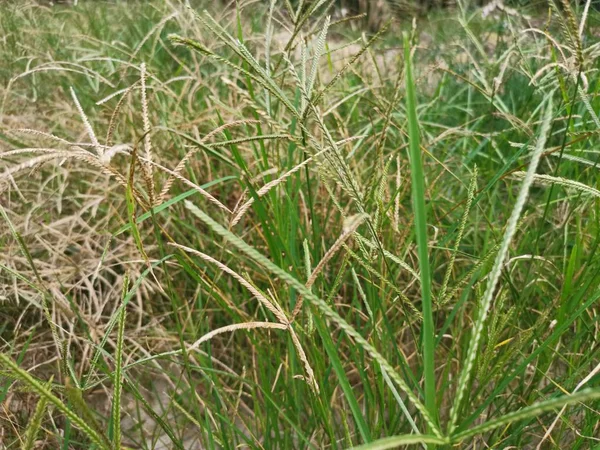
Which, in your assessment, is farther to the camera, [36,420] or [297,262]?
[297,262]

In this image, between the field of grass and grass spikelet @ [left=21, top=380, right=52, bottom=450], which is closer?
grass spikelet @ [left=21, top=380, right=52, bottom=450]

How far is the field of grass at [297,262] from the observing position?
533 millimetres

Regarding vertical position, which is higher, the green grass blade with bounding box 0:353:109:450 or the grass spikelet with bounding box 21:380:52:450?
the green grass blade with bounding box 0:353:109:450

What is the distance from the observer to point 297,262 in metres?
0.97

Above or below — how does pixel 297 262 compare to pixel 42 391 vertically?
below

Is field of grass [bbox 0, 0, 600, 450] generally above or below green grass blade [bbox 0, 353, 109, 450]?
below

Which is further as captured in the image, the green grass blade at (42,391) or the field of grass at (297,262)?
the field of grass at (297,262)

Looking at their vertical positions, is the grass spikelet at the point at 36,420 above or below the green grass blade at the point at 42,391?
below

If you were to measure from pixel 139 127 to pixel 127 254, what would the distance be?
1.52 feet

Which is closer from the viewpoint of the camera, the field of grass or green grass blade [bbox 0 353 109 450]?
green grass blade [bbox 0 353 109 450]

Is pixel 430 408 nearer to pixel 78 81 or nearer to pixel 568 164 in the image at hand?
pixel 568 164

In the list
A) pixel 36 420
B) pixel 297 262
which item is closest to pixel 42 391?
pixel 36 420

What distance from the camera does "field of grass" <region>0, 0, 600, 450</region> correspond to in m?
0.53

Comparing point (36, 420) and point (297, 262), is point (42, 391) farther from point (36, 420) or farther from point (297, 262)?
point (297, 262)
